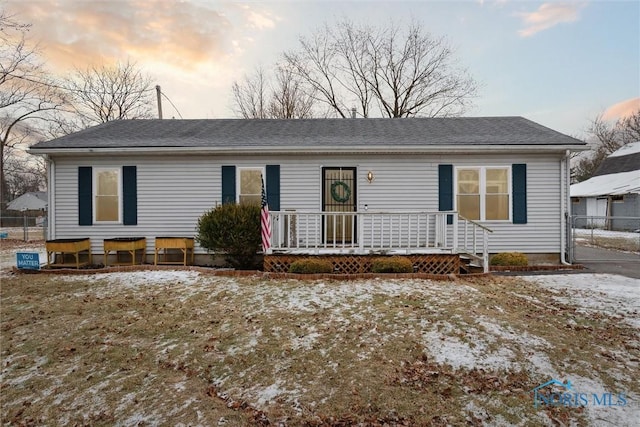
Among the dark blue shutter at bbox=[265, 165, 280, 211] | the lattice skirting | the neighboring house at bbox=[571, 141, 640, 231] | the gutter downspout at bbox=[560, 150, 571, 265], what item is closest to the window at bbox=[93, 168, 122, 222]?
the dark blue shutter at bbox=[265, 165, 280, 211]

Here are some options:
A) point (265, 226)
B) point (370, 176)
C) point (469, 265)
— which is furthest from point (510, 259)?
point (265, 226)

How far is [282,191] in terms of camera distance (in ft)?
27.0

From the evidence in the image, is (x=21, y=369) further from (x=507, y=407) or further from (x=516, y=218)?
(x=516, y=218)

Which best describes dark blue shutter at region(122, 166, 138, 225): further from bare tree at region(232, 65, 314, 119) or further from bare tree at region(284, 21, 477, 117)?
bare tree at region(284, 21, 477, 117)

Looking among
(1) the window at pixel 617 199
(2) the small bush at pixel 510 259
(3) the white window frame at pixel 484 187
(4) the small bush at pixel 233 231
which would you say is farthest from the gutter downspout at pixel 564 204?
(1) the window at pixel 617 199

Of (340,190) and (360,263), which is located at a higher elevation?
(340,190)

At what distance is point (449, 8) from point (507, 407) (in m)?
14.1

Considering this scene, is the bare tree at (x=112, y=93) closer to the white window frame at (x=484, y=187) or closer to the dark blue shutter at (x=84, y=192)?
the dark blue shutter at (x=84, y=192)

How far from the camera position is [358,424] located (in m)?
2.37

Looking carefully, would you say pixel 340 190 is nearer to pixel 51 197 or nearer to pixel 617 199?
pixel 51 197

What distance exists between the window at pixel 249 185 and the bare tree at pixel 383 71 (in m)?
15.5

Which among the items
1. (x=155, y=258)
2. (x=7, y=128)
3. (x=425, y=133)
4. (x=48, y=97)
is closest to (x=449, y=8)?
(x=425, y=133)

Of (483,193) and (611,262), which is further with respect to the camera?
(611,262)

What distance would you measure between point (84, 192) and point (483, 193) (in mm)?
10158
